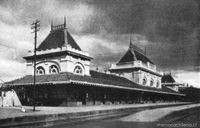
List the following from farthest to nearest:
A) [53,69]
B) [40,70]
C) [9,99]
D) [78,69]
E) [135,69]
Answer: [135,69] < [40,70] < [78,69] < [53,69] < [9,99]

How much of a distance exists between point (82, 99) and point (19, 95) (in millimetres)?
6371

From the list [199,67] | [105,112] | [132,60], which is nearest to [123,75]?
[132,60]

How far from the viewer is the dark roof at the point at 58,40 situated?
2731cm

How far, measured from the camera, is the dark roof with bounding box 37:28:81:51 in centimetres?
2731

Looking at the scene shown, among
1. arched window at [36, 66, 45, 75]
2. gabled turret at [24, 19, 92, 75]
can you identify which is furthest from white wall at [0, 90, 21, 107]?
gabled turret at [24, 19, 92, 75]

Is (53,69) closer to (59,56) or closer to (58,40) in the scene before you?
(59,56)

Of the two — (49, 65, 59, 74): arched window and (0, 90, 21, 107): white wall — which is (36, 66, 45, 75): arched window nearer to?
(49, 65, 59, 74): arched window

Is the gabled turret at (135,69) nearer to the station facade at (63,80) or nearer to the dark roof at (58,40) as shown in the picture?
the station facade at (63,80)

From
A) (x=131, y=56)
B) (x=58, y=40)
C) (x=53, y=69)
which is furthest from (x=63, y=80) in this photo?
(x=131, y=56)

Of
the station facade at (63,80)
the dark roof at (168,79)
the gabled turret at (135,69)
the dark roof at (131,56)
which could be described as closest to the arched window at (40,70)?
the station facade at (63,80)

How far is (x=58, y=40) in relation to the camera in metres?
27.8

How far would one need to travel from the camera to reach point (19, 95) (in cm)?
2542

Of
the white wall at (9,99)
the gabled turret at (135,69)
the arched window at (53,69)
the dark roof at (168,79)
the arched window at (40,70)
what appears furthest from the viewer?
the dark roof at (168,79)

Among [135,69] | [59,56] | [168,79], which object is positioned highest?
[59,56]
